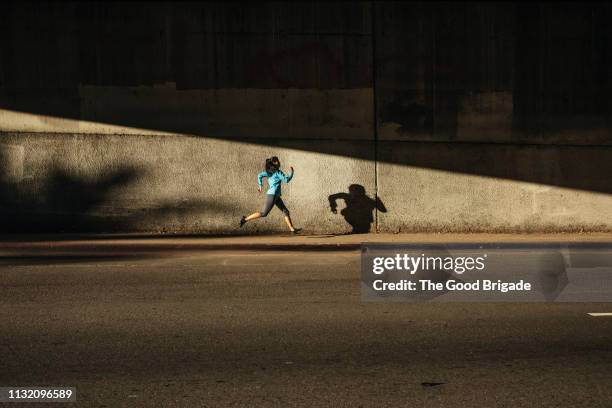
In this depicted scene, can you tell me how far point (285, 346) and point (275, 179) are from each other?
9.05m

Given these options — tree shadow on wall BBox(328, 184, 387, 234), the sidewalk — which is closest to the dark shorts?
the sidewalk

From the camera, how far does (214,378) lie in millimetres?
5617

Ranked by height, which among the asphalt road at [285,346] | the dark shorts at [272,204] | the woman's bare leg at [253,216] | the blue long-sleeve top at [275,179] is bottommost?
the asphalt road at [285,346]

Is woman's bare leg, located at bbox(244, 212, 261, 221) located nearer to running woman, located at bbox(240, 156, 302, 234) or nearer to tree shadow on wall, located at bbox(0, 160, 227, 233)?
running woman, located at bbox(240, 156, 302, 234)

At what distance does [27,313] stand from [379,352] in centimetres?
403

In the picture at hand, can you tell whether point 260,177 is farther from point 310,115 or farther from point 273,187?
point 310,115

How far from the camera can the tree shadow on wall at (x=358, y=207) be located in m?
16.6

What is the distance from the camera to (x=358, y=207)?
1670 cm

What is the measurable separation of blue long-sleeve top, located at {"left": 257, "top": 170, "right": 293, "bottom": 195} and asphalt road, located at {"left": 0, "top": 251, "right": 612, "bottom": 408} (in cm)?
525

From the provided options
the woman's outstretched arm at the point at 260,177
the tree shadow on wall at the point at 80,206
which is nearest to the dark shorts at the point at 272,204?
the woman's outstretched arm at the point at 260,177

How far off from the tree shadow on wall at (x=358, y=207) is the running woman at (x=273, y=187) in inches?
57.9

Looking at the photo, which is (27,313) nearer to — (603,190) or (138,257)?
(138,257)

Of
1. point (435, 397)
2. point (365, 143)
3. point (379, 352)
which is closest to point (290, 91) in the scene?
point (365, 143)

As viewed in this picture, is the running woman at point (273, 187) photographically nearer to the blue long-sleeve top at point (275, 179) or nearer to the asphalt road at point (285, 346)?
the blue long-sleeve top at point (275, 179)
